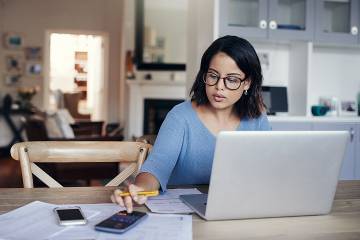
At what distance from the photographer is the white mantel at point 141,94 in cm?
709

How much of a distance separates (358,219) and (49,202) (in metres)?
0.79

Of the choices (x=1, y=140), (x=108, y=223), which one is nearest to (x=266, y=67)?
(x=108, y=223)

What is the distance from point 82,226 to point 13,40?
25.2 ft

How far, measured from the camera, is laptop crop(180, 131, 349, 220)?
103cm

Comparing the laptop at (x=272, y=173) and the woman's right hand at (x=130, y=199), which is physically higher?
the laptop at (x=272, y=173)

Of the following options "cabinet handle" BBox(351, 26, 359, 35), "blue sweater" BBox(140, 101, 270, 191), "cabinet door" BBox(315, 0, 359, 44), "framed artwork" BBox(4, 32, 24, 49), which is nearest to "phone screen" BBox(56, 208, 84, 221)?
"blue sweater" BBox(140, 101, 270, 191)

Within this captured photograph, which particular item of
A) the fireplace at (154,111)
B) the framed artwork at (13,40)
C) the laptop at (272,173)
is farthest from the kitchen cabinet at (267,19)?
the framed artwork at (13,40)

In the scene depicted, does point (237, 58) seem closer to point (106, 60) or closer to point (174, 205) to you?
point (174, 205)

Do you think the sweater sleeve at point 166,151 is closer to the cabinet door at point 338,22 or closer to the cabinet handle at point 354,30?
the cabinet door at point 338,22

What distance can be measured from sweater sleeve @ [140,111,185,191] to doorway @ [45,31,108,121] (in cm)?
704

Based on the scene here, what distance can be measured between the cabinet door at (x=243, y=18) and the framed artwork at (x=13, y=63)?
5.51 m

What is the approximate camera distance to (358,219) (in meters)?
1.18

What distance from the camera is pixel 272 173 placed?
107 cm

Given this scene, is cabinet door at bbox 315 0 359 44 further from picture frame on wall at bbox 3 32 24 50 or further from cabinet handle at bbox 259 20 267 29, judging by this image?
picture frame on wall at bbox 3 32 24 50
